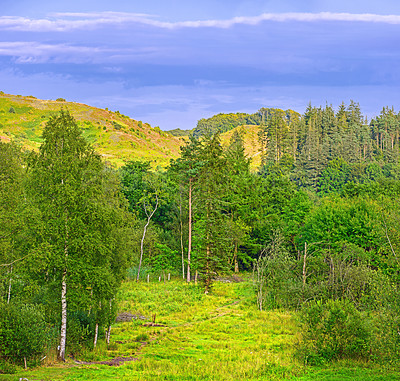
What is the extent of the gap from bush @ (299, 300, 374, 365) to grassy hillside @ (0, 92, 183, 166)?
3210 inches

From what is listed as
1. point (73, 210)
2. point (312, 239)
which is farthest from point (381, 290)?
point (312, 239)

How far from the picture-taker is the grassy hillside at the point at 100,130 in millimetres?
110062

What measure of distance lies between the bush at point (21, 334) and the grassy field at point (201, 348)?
101 cm

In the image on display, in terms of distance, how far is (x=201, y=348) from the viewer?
24531 mm

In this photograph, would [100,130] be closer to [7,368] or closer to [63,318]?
[63,318]

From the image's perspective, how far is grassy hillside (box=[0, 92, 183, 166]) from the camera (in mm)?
110062

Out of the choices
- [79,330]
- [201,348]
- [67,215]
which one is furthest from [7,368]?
[201,348]

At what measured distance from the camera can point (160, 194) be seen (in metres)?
63.4

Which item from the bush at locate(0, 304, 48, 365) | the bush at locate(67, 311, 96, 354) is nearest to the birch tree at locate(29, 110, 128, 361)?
the bush at locate(67, 311, 96, 354)

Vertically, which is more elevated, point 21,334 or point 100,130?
point 100,130

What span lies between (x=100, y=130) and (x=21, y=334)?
112014 mm

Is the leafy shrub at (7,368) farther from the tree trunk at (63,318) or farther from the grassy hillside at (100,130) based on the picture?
the grassy hillside at (100,130)

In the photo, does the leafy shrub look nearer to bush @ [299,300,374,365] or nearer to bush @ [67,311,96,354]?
bush @ [67,311,96,354]

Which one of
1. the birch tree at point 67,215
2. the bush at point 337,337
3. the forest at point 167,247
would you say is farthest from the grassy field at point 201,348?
the birch tree at point 67,215
